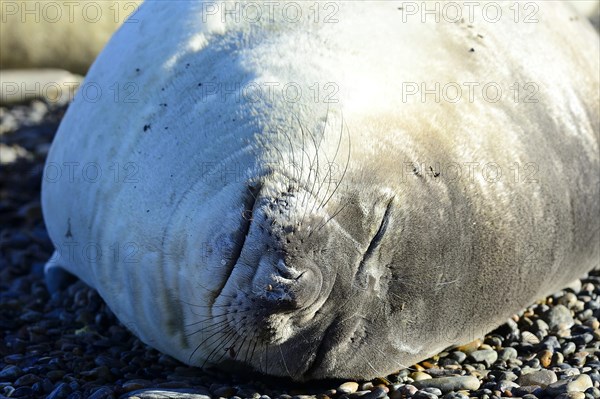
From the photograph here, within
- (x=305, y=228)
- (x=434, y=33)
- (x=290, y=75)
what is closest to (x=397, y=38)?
(x=434, y=33)

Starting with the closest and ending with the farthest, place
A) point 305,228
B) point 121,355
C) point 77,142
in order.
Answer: point 305,228, point 121,355, point 77,142

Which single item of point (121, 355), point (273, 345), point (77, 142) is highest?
point (273, 345)

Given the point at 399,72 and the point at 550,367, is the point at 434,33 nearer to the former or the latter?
the point at 399,72

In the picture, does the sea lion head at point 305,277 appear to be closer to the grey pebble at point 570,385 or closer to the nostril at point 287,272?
the nostril at point 287,272

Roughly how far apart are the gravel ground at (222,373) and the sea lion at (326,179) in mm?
112

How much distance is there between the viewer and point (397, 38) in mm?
4004

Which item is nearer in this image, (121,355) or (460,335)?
(460,335)

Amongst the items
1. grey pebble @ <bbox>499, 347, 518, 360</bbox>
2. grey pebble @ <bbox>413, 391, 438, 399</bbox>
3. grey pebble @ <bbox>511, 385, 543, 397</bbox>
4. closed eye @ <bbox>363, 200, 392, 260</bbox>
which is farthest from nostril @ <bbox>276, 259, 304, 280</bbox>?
grey pebble @ <bbox>499, 347, 518, 360</bbox>

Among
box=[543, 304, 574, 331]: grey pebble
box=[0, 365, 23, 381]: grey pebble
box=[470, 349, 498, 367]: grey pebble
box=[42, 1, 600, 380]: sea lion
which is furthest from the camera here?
box=[543, 304, 574, 331]: grey pebble

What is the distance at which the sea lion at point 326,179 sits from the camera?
10.8 feet

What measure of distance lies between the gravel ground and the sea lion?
112 millimetres

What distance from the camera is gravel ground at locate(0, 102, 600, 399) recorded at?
362cm

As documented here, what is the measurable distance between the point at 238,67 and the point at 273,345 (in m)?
1.08

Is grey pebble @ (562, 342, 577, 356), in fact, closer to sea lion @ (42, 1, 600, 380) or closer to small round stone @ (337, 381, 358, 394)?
sea lion @ (42, 1, 600, 380)
